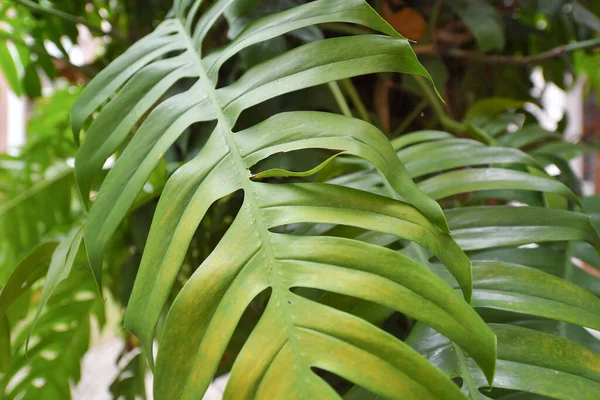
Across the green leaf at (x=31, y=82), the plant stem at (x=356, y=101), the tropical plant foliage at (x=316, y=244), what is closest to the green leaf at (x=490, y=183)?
the tropical plant foliage at (x=316, y=244)

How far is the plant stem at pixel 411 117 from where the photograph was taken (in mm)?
881

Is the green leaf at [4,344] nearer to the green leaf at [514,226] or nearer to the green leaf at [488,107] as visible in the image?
the green leaf at [514,226]

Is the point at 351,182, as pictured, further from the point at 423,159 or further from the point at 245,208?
the point at 245,208

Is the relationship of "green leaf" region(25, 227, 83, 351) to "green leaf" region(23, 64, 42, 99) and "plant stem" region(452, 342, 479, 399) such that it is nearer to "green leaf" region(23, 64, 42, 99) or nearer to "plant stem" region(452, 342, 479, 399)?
"plant stem" region(452, 342, 479, 399)

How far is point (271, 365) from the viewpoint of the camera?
0.26 metres

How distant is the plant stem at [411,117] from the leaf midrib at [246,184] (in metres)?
0.47

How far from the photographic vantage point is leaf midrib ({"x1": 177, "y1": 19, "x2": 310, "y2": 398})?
11.4 inches

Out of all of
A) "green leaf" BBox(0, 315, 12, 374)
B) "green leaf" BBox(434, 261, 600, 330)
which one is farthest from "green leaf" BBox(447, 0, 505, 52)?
"green leaf" BBox(0, 315, 12, 374)

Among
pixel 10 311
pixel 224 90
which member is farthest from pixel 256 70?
pixel 10 311

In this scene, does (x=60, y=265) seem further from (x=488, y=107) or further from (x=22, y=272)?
(x=488, y=107)

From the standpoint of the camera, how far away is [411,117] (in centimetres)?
90

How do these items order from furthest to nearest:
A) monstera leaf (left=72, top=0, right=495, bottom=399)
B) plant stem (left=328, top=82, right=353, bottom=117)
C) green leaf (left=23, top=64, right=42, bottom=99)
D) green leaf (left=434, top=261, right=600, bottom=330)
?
1. green leaf (left=23, top=64, right=42, bottom=99)
2. plant stem (left=328, top=82, right=353, bottom=117)
3. green leaf (left=434, top=261, right=600, bottom=330)
4. monstera leaf (left=72, top=0, right=495, bottom=399)

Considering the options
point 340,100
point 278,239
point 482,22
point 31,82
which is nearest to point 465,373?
point 278,239

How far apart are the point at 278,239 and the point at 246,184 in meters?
0.06
